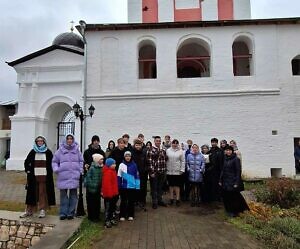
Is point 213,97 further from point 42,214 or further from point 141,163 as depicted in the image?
point 42,214

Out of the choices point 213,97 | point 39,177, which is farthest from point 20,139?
point 39,177

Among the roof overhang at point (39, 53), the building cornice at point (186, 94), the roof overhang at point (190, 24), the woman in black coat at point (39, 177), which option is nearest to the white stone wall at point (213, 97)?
the building cornice at point (186, 94)

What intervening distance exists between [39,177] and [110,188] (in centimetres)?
167

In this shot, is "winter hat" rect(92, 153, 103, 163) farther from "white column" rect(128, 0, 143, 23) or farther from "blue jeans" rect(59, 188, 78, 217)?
"white column" rect(128, 0, 143, 23)

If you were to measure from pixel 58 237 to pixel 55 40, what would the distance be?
62.0ft

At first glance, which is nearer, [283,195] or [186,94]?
[283,195]

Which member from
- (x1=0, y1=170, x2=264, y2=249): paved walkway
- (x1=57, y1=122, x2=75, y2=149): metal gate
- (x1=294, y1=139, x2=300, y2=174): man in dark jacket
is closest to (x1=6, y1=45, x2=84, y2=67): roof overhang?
(x1=57, y1=122, x2=75, y2=149): metal gate

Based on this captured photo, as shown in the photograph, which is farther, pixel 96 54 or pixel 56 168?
pixel 96 54

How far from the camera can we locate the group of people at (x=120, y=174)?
7309 millimetres

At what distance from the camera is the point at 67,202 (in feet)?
24.4

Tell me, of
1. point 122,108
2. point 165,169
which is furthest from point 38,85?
point 165,169

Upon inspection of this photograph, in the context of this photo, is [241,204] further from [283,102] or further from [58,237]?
[283,102]

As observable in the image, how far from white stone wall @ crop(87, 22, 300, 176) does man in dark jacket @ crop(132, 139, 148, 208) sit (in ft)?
25.0

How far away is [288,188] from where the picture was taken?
934 cm
